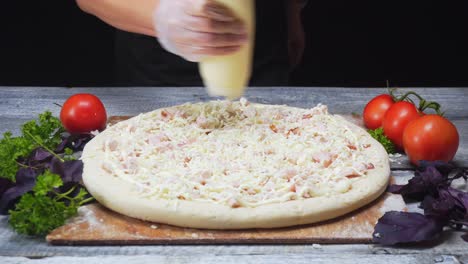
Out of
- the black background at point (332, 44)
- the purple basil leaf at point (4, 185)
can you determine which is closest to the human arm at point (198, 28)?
the purple basil leaf at point (4, 185)

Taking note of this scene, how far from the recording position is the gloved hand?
7.47 ft

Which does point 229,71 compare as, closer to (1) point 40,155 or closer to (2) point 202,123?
(2) point 202,123

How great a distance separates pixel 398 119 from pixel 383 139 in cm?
9

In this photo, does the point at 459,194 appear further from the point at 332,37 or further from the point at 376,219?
the point at 332,37

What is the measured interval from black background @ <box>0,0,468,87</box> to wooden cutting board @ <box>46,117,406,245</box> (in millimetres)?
2583

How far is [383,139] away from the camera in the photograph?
102 inches

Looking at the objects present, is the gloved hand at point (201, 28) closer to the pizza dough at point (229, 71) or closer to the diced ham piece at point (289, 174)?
the pizza dough at point (229, 71)

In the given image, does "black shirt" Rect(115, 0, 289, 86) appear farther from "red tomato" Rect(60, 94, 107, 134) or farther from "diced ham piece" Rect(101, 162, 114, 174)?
"diced ham piece" Rect(101, 162, 114, 174)

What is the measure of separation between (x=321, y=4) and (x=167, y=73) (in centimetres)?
147

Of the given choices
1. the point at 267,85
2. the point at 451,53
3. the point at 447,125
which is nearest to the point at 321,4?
the point at 451,53

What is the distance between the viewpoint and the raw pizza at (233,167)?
76.9 inches

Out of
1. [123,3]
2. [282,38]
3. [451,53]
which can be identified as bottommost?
[451,53]

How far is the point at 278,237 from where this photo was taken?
1909 millimetres

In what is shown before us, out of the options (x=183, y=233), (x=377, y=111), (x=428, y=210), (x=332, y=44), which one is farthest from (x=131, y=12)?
(x=332, y=44)
